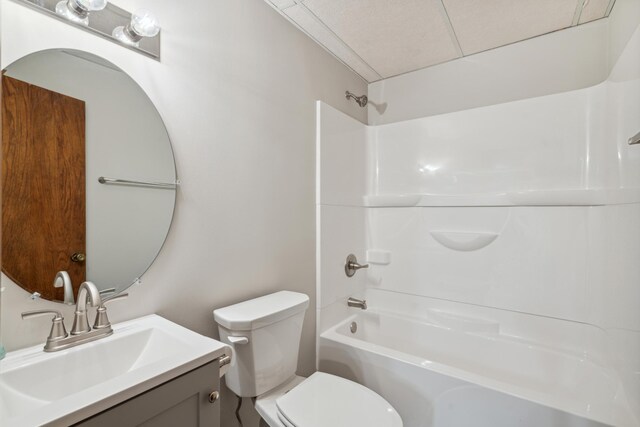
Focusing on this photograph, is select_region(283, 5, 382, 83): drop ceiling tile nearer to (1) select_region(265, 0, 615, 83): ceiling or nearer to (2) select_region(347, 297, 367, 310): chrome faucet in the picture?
(1) select_region(265, 0, 615, 83): ceiling

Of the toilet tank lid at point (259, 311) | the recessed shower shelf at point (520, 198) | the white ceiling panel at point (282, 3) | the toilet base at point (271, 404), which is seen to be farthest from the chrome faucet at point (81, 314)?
the recessed shower shelf at point (520, 198)

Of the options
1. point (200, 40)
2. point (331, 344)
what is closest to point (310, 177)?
point (200, 40)

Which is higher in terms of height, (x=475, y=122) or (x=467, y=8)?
(x=467, y=8)

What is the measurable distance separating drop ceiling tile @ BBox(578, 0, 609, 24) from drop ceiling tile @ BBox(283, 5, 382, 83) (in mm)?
1255

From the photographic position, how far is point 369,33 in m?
Result: 1.87

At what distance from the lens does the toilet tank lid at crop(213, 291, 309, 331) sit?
1220 millimetres

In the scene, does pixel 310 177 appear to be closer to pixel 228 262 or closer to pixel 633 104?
pixel 228 262

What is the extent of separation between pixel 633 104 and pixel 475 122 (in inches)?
32.0

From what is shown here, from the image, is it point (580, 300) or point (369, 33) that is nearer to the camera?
point (580, 300)

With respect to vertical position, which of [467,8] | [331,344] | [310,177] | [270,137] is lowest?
[331,344]

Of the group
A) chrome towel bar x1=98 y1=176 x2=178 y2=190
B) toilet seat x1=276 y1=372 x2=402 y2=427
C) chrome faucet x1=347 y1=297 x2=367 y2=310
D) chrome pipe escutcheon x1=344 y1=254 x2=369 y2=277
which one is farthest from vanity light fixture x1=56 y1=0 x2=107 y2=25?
chrome faucet x1=347 y1=297 x2=367 y2=310

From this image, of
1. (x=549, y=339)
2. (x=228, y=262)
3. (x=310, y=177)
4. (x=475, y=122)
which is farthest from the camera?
(x=475, y=122)

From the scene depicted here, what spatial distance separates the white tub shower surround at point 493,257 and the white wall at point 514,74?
0.13m

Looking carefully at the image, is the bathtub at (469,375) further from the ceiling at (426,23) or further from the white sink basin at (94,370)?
the ceiling at (426,23)
